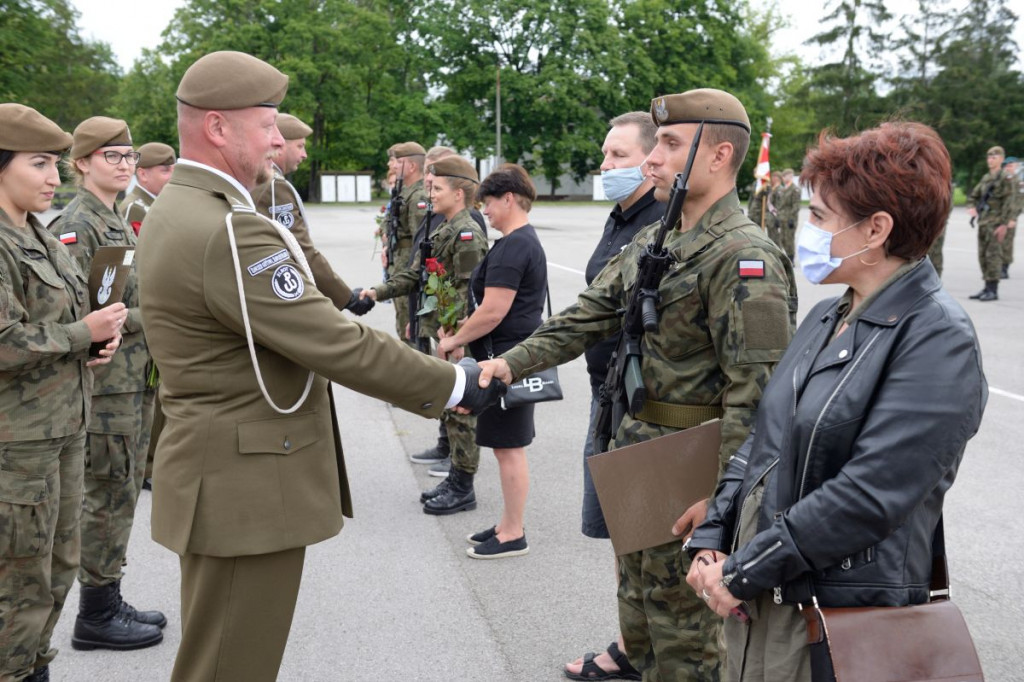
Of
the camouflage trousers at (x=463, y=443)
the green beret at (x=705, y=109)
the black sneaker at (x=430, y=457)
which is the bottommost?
the black sneaker at (x=430, y=457)

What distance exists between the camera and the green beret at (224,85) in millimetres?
2668

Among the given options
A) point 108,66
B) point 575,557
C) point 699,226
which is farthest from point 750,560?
point 108,66

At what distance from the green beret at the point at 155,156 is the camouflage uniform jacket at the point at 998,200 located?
45.8ft

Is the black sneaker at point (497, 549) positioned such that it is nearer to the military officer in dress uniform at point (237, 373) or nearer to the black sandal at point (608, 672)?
the black sandal at point (608, 672)

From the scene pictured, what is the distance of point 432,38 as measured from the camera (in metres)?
56.7

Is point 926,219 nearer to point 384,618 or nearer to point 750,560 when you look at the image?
point 750,560

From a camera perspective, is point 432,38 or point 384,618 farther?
point 432,38

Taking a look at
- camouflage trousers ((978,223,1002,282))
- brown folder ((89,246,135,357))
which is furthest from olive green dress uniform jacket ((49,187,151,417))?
camouflage trousers ((978,223,1002,282))

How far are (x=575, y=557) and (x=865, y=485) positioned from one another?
128 inches

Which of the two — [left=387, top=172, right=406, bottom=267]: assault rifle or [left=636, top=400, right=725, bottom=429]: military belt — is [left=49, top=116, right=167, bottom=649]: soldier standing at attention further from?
[left=387, top=172, right=406, bottom=267]: assault rifle

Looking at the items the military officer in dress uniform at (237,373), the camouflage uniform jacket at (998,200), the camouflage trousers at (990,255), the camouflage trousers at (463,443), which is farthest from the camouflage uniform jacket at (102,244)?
the camouflage uniform jacket at (998,200)

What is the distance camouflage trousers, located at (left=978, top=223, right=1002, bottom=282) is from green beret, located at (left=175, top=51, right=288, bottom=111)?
14604 mm

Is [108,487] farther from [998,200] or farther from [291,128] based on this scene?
[998,200]

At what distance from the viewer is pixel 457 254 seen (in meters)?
6.21
